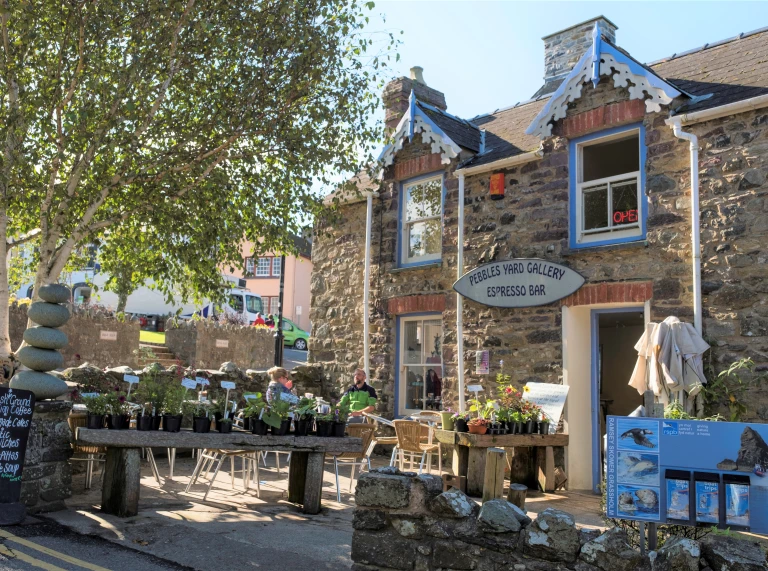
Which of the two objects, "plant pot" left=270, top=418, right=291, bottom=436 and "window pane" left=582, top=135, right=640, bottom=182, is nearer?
"plant pot" left=270, top=418, right=291, bottom=436

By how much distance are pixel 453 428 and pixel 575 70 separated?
4840 mm


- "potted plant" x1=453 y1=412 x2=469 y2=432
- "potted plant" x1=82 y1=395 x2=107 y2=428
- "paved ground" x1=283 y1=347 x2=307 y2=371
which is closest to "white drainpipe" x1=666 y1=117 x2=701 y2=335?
"potted plant" x1=453 y1=412 x2=469 y2=432

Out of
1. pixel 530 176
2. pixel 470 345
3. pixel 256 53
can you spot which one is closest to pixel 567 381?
pixel 470 345

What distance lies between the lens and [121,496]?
6246 mm

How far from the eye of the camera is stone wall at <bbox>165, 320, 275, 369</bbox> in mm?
19500

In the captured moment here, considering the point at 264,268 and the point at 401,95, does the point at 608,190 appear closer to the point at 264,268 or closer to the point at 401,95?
the point at 401,95

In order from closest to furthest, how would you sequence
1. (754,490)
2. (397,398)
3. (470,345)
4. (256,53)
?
(754,490) → (256,53) → (470,345) → (397,398)

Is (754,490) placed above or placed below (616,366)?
below

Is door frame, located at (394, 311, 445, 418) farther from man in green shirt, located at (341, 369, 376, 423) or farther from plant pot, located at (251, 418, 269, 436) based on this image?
plant pot, located at (251, 418, 269, 436)

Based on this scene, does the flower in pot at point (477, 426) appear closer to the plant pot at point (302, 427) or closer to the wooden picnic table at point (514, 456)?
the wooden picnic table at point (514, 456)

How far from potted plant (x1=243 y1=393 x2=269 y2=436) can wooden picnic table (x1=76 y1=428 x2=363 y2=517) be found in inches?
2.7

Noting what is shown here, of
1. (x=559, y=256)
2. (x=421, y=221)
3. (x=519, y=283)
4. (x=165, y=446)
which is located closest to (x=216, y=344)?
(x=421, y=221)

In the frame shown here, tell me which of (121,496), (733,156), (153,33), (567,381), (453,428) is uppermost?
(153,33)

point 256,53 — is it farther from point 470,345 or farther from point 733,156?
point 733,156
